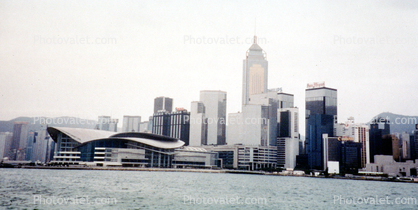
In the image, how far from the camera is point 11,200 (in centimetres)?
3203

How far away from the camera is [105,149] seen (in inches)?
4279

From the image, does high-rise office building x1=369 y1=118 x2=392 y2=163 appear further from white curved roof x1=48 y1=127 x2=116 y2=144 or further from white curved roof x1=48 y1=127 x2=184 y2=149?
white curved roof x1=48 y1=127 x2=116 y2=144

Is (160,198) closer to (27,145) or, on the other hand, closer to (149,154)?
(149,154)

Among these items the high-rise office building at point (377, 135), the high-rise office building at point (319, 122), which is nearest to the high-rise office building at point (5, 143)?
the high-rise office building at point (319, 122)

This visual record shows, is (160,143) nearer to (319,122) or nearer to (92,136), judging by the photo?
(92,136)

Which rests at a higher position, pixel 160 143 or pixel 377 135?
pixel 377 135

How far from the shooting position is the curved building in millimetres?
108750

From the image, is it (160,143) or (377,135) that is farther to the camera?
(377,135)

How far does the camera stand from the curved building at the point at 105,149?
10875 centimetres

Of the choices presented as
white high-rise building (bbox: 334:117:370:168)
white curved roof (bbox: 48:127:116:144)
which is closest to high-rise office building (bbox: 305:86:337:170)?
white high-rise building (bbox: 334:117:370:168)

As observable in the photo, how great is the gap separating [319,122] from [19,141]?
13658 centimetres

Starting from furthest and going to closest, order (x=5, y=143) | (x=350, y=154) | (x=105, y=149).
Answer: (x=5, y=143) < (x=350, y=154) < (x=105, y=149)

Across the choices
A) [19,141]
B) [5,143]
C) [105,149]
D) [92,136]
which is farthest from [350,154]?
[19,141]

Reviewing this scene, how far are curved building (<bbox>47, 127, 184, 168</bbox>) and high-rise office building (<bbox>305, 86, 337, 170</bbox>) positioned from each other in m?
83.5
